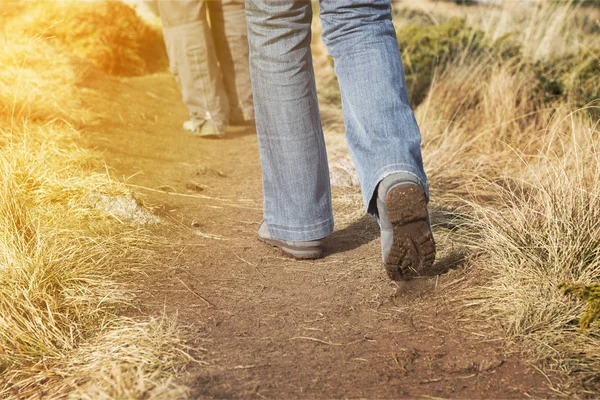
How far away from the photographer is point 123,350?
5.40ft

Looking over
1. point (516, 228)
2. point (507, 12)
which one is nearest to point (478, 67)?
point (507, 12)

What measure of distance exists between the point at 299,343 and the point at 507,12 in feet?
16.4

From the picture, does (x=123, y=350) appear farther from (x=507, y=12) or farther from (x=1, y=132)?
(x=507, y=12)

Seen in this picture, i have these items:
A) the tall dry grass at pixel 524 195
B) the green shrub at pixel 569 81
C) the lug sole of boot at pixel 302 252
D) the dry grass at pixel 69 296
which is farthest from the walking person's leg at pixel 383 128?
the green shrub at pixel 569 81

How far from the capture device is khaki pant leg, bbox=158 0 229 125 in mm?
4273

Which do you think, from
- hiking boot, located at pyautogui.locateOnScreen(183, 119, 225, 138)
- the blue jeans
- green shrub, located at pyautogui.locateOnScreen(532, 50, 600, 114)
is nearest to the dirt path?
the blue jeans

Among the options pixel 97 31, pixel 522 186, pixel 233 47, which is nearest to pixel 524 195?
pixel 522 186

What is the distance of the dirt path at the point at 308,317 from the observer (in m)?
1.57

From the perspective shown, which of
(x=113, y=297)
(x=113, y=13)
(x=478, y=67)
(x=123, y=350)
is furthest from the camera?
(x=113, y=13)

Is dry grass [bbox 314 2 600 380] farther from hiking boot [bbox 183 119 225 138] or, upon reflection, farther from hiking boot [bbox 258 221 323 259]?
hiking boot [bbox 183 119 225 138]

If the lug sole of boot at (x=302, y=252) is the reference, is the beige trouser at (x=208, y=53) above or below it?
above

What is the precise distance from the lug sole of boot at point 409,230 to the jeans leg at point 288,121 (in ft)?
1.48

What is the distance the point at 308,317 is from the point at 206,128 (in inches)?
112

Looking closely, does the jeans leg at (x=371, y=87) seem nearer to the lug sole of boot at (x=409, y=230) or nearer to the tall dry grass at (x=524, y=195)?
the lug sole of boot at (x=409, y=230)
